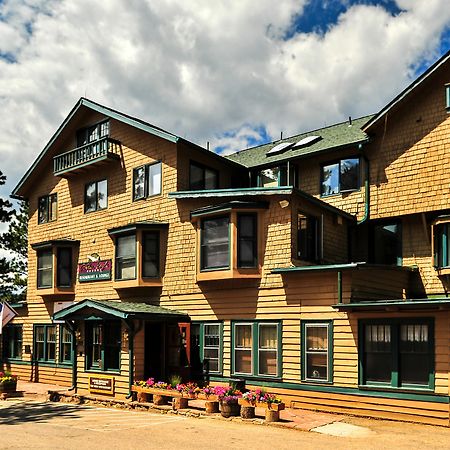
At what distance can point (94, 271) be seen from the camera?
1054 inches

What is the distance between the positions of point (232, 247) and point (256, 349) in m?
3.63

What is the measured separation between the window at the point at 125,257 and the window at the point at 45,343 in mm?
6371

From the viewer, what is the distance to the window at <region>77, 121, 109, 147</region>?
27672 mm

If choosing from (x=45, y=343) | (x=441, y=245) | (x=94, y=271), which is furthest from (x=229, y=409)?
(x=45, y=343)

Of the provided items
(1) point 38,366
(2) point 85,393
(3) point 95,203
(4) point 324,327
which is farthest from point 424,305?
(1) point 38,366

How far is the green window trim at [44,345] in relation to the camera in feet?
94.2

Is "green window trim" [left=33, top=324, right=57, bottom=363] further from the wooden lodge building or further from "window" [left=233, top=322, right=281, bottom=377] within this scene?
"window" [left=233, top=322, right=281, bottom=377]

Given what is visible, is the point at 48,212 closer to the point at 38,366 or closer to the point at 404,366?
the point at 38,366

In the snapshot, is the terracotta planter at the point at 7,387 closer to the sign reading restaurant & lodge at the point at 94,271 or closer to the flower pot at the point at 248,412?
the sign reading restaurant & lodge at the point at 94,271

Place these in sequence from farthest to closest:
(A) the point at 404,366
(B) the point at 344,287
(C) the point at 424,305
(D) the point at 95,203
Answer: (D) the point at 95,203, (B) the point at 344,287, (A) the point at 404,366, (C) the point at 424,305

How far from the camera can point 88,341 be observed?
2416cm

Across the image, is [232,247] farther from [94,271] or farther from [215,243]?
[94,271]

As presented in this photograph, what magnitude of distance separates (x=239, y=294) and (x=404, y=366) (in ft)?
20.9

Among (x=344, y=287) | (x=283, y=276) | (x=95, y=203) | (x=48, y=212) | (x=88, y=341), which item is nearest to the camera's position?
(x=344, y=287)
